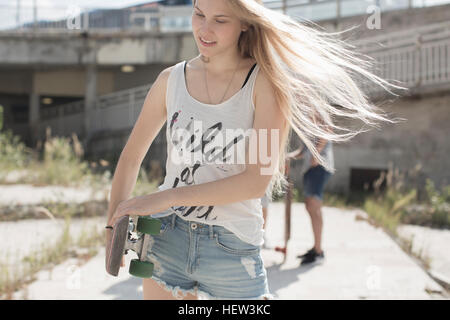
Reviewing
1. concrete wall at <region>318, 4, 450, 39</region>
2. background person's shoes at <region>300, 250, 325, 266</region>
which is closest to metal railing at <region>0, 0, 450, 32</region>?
concrete wall at <region>318, 4, 450, 39</region>

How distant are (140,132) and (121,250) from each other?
47cm

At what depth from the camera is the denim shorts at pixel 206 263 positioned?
164cm

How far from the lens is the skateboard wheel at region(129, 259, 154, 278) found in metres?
1.60

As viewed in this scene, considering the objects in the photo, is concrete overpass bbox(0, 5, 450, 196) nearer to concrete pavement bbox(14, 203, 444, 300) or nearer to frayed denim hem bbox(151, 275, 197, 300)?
concrete pavement bbox(14, 203, 444, 300)

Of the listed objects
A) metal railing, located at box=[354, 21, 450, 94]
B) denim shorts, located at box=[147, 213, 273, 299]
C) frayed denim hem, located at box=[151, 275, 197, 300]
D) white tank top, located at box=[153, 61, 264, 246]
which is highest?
metal railing, located at box=[354, 21, 450, 94]

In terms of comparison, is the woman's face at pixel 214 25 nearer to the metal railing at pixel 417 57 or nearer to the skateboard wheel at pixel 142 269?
the skateboard wheel at pixel 142 269

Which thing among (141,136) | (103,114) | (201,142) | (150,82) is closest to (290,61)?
(201,142)

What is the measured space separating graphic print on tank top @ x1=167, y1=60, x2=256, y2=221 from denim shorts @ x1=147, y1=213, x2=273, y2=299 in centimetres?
6

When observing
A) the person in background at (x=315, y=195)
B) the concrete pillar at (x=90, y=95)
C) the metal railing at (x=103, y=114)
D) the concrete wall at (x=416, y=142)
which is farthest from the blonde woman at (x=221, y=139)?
the concrete pillar at (x=90, y=95)

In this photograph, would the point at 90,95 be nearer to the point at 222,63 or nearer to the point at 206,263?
the point at 222,63

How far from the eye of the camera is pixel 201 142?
167 centimetres

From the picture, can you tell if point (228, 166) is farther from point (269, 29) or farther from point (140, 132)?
point (269, 29)

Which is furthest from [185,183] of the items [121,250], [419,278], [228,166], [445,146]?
[445,146]

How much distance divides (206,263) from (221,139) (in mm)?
416
